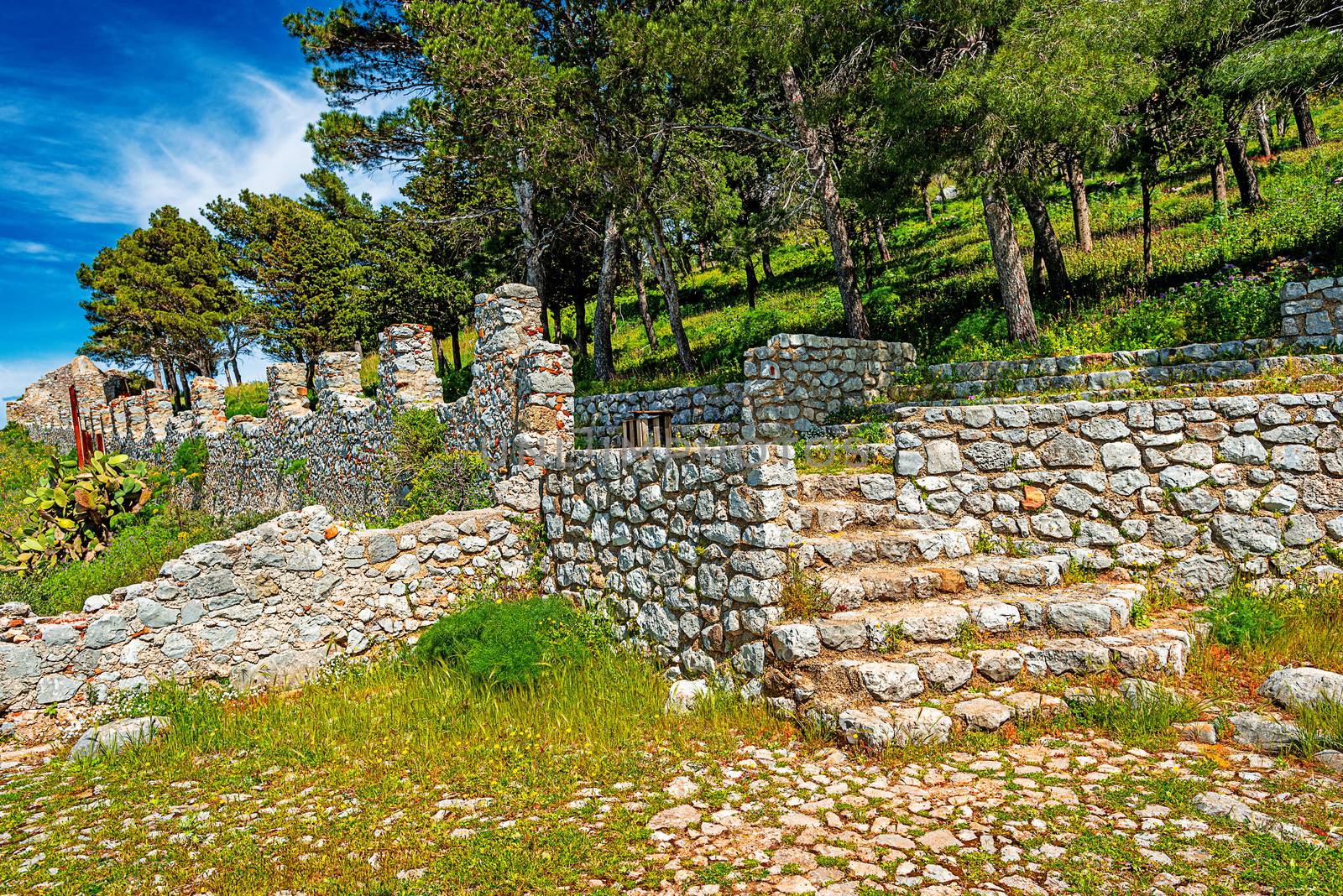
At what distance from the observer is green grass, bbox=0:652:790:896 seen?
153 inches

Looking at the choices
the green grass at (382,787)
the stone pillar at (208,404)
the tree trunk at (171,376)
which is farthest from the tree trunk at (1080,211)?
the tree trunk at (171,376)

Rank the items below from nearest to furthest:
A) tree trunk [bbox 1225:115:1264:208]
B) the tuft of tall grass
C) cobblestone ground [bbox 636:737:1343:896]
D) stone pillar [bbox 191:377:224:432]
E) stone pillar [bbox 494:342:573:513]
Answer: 1. cobblestone ground [bbox 636:737:1343:896]
2. the tuft of tall grass
3. stone pillar [bbox 494:342:573:513]
4. tree trunk [bbox 1225:115:1264:208]
5. stone pillar [bbox 191:377:224:432]

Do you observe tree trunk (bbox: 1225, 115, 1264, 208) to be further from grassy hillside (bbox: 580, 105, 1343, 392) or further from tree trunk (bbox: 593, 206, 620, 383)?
tree trunk (bbox: 593, 206, 620, 383)

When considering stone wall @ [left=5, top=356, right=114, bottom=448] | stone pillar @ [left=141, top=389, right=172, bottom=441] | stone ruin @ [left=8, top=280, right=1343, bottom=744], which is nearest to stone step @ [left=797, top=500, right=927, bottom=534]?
stone ruin @ [left=8, top=280, right=1343, bottom=744]

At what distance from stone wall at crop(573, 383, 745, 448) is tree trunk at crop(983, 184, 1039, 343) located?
190 inches

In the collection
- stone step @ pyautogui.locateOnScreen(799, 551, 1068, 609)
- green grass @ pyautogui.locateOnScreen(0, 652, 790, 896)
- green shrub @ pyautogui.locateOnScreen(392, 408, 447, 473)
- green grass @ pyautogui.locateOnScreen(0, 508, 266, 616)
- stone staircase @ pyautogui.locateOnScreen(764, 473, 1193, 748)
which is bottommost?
green grass @ pyautogui.locateOnScreen(0, 652, 790, 896)

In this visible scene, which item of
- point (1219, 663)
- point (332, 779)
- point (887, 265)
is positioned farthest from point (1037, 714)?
point (887, 265)

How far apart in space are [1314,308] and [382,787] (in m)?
12.3

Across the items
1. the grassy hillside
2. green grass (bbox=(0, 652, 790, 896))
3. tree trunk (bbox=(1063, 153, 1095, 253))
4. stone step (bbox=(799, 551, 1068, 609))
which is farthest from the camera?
tree trunk (bbox=(1063, 153, 1095, 253))

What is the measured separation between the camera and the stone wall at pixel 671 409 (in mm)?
13820

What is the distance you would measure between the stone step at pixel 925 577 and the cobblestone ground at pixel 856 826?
1.30m

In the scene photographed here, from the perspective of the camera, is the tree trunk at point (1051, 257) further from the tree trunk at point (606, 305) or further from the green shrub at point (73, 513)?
the green shrub at point (73, 513)

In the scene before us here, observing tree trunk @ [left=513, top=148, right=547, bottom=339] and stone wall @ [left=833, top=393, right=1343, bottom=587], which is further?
tree trunk @ [left=513, top=148, right=547, bottom=339]

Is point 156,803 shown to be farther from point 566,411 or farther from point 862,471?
point 862,471
